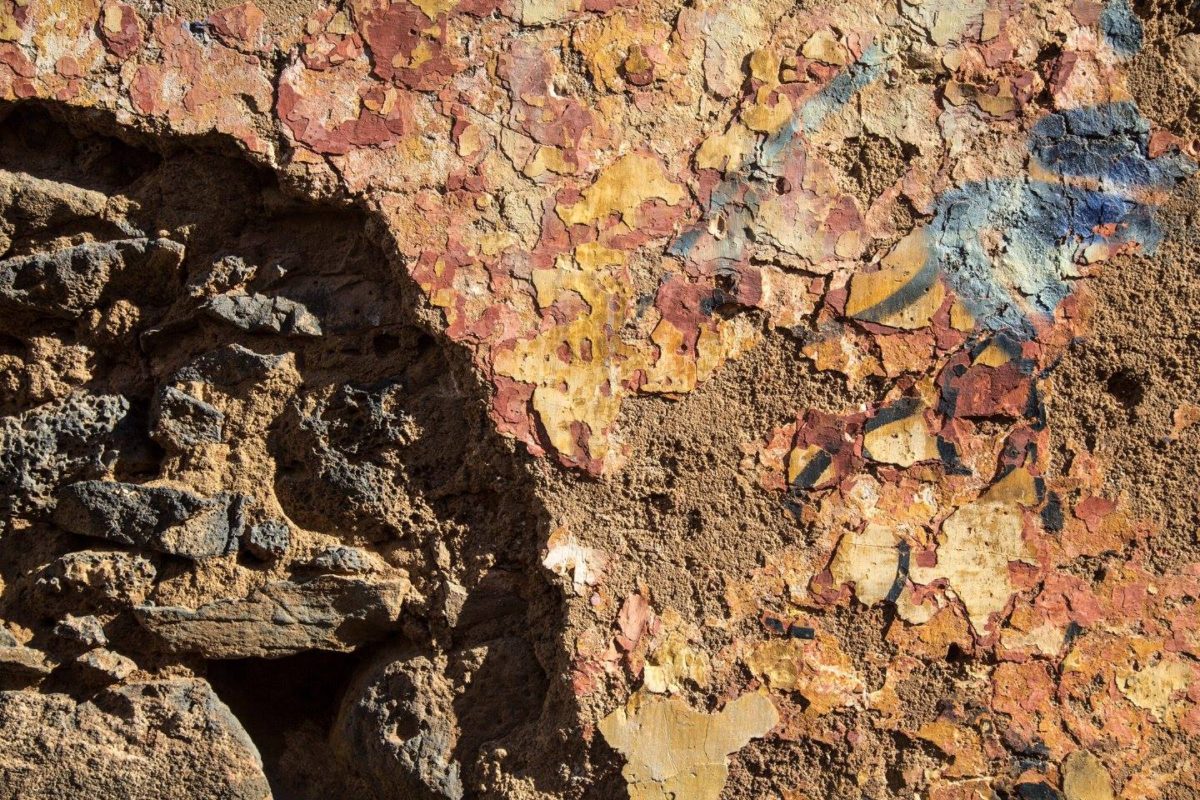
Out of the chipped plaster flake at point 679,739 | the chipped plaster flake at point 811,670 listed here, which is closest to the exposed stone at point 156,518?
the chipped plaster flake at point 679,739

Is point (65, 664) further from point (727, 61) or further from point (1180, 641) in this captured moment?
point (1180, 641)

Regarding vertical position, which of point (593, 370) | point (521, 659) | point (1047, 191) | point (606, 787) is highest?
point (593, 370)

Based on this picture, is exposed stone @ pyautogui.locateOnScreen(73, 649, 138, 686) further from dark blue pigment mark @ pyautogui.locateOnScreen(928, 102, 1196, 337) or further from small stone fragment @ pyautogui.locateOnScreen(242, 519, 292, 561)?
dark blue pigment mark @ pyautogui.locateOnScreen(928, 102, 1196, 337)

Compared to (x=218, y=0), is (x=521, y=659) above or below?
below

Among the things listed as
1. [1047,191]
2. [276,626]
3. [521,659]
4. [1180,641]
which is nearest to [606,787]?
[521,659]

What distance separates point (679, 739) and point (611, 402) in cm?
51

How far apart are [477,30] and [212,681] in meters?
1.15

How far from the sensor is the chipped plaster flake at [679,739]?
1833 mm

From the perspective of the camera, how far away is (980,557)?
1.91m

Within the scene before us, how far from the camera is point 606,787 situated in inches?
72.6

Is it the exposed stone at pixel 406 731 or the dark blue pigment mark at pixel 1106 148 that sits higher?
the exposed stone at pixel 406 731

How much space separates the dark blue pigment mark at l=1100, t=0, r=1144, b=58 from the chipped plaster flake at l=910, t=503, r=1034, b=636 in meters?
0.77

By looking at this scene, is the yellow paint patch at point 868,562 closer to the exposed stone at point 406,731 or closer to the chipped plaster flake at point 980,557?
the chipped plaster flake at point 980,557

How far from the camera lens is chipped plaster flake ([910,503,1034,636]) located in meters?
1.89
